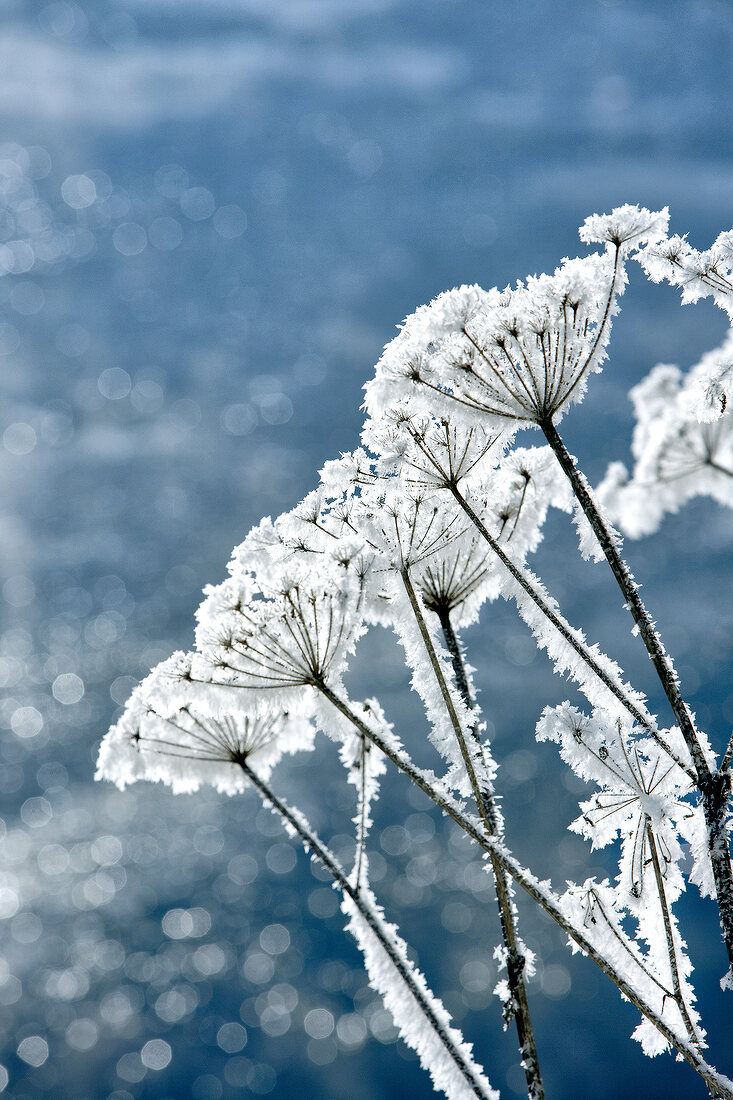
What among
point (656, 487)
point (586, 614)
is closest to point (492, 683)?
point (586, 614)

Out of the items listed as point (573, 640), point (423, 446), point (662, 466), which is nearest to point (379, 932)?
point (573, 640)

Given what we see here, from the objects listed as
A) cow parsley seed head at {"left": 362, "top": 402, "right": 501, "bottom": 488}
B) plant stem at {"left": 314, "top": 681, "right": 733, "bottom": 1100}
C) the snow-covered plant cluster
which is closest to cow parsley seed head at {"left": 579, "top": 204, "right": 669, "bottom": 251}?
the snow-covered plant cluster

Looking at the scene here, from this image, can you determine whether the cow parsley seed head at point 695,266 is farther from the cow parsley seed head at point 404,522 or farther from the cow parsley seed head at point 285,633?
the cow parsley seed head at point 285,633

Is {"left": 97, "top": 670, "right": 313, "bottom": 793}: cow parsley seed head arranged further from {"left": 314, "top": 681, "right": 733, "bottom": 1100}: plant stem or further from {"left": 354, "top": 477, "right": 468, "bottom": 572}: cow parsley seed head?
{"left": 314, "top": 681, "right": 733, "bottom": 1100}: plant stem

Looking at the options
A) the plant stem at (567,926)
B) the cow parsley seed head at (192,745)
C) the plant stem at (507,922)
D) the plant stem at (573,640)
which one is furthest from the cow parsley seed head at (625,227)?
the cow parsley seed head at (192,745)

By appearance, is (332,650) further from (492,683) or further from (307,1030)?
(307,1030)

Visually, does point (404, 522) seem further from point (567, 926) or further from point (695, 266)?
point (567, 926)
